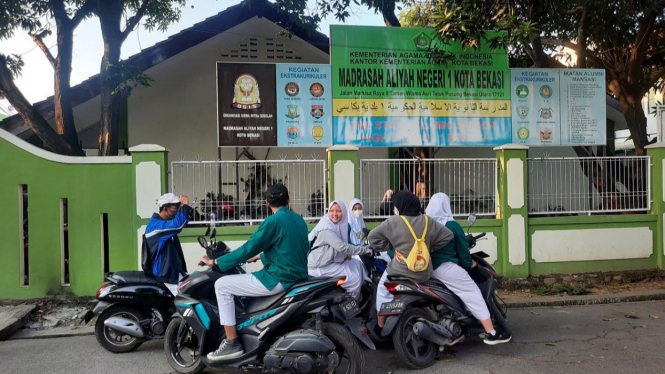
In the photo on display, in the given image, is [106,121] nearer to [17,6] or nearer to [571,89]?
[17,6]

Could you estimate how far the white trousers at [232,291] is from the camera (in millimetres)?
4023

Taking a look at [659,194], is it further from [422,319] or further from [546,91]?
[422,319]

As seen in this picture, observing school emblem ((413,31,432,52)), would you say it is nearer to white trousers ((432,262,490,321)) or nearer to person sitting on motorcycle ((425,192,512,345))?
person sitting on motorcycle ((425,192,512,345))

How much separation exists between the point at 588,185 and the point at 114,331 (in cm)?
731

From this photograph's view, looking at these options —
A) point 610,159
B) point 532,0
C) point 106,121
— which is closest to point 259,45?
point 106,121

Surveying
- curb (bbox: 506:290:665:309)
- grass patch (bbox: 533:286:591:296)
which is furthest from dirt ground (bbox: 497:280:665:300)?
curb (bbox: 506:290:665:309)

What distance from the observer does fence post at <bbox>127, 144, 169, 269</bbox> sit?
23.8 ft

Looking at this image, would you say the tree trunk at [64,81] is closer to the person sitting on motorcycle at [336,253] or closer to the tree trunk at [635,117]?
the person sitting on motorcycle at [336,253]

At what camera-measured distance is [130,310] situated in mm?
5129

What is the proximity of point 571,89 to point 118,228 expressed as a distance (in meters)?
7.88

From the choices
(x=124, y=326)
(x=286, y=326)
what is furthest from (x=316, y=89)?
(x=286, y=326)

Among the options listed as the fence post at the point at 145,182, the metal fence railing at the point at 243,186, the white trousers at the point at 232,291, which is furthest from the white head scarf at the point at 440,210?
the fence post at the point at 145,182

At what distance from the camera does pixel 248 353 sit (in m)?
4.00

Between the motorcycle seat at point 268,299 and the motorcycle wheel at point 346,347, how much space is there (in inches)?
13.2
